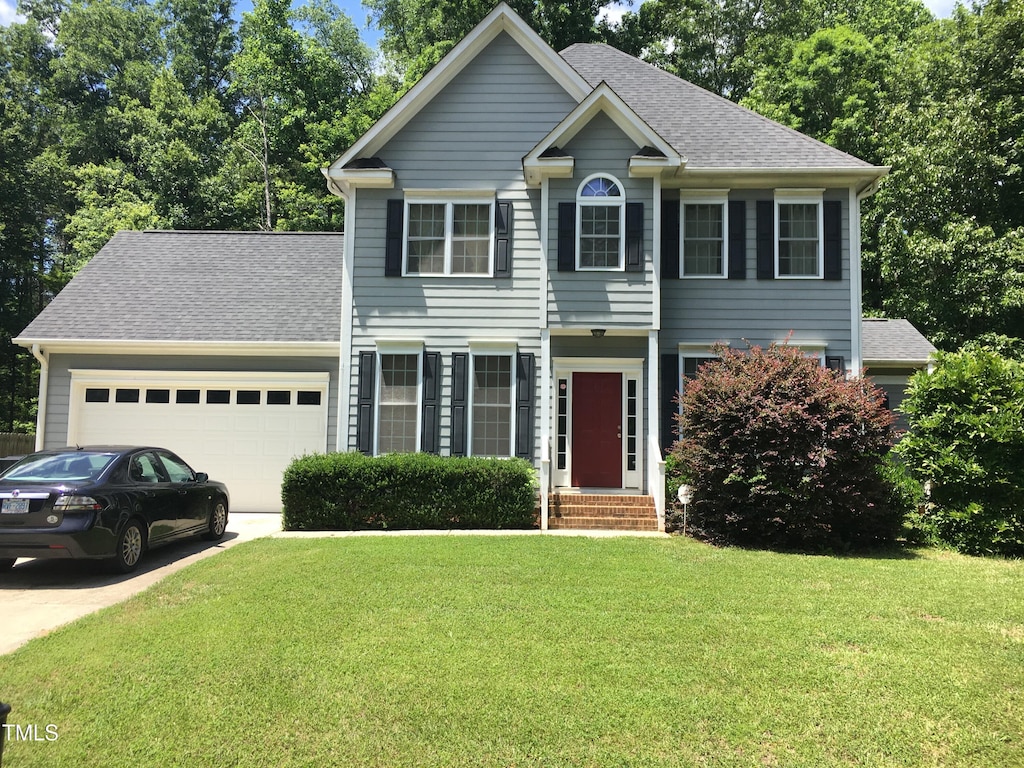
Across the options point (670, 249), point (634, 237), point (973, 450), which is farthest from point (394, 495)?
point (973, 450)

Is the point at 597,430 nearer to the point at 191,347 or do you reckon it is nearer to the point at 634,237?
the point at 634,237

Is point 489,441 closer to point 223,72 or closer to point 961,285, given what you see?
point 961,285

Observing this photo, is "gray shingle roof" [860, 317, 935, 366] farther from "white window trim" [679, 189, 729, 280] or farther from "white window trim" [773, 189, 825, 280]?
"white window trim" [679, 189, 729, 280]

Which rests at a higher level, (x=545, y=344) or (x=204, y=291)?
(x=204, y=291)

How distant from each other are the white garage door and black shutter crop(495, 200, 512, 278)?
13.2 feet

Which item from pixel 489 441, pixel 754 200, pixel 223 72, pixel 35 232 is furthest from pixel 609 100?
pixel 223 72

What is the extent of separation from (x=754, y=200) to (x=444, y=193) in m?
5.76

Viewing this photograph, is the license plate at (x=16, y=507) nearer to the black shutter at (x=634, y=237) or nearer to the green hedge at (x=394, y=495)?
the green hedge at (x=394, y=495)

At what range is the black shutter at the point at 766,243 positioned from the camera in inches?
495

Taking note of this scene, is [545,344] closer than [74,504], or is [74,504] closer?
[74,504]

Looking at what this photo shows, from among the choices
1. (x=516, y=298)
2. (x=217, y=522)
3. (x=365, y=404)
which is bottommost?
(x=217, y=522)

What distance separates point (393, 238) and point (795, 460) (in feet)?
25.6

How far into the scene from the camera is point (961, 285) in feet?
63.1

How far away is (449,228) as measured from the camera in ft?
41.4
